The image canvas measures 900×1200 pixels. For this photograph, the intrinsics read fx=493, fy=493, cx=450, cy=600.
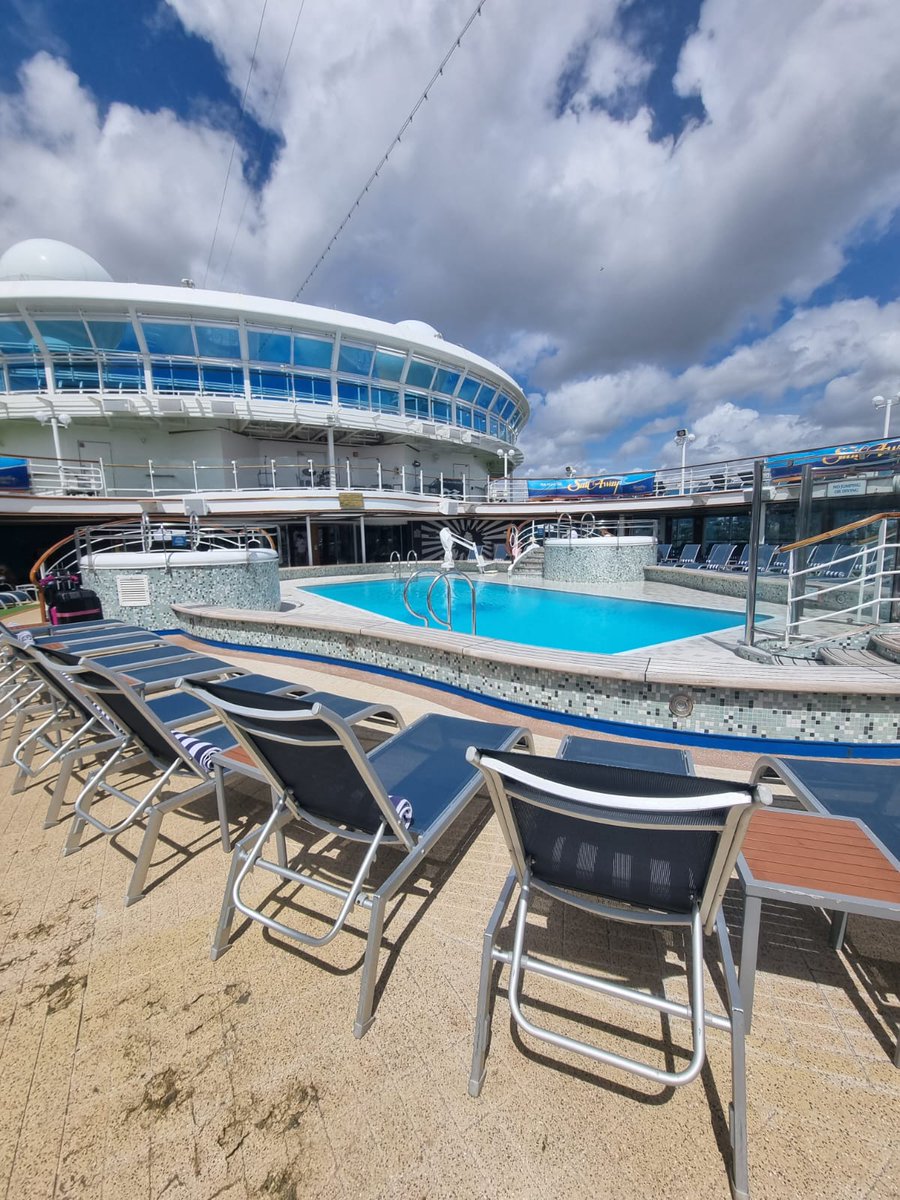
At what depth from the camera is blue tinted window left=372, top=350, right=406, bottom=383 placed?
72.7 feet

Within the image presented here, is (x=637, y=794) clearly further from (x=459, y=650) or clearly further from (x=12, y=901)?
(x=459, y=650)

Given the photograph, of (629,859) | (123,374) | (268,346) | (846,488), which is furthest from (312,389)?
(629,859)

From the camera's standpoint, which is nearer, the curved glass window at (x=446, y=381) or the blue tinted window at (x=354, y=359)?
the blue tinted window at (x=354, y=359)

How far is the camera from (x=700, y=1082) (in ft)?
4.79

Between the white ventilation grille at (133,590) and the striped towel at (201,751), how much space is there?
6564 millimetres

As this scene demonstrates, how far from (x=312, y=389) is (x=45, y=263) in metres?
12.7

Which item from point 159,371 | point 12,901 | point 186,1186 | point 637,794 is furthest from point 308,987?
point 159,371

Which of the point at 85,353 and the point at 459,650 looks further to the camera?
the point at 85,353

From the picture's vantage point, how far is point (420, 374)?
2369cm

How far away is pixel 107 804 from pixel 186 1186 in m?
2.40

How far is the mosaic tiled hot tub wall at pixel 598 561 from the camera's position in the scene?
1530 centimetres

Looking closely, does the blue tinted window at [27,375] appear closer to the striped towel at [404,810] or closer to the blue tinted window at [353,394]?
the blue tinted window at [353,394]

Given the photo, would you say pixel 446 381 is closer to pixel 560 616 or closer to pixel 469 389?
pixel 469 389

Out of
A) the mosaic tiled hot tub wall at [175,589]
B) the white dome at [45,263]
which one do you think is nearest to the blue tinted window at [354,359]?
the white dome at [45,263]
